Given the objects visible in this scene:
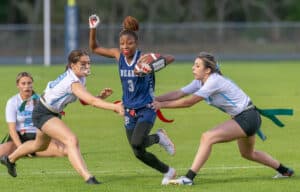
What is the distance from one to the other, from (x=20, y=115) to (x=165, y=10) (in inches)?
2406

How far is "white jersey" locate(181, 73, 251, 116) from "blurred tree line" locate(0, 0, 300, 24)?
60.3 meters

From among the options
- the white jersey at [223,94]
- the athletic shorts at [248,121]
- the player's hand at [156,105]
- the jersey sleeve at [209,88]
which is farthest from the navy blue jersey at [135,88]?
the athletic shorts at [248,121]

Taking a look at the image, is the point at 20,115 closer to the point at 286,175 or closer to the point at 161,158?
the point at 161,158

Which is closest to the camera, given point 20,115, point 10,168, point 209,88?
point 209,88

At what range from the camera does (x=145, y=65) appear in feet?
37.0

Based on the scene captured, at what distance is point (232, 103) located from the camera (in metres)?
11.6

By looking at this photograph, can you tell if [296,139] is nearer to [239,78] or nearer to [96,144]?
[96,144]

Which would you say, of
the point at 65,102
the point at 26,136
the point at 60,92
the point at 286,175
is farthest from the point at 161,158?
the point at 60,92

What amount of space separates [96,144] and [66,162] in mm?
2576

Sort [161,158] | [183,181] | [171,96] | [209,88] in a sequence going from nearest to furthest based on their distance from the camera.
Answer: [209,88] < [183,181] < [171,96] < [161,158]

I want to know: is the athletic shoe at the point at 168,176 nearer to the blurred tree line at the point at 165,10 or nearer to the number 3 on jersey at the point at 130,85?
the number 3 on jersey at the point at 130,85

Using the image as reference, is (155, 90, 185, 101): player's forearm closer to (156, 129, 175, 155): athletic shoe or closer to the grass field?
(156, 129, 175, 155): athletic shoe

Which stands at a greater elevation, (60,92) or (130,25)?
(130,25)

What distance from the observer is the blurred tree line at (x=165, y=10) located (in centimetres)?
7319
